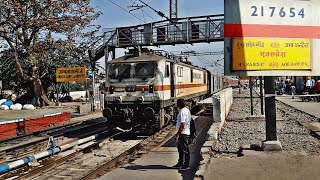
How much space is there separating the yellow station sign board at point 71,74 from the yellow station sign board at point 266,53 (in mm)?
19801

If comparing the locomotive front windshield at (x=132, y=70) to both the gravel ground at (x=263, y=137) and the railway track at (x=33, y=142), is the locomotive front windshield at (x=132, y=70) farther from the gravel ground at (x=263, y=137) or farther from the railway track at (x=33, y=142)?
the gravel ground at (x=263, y=137)

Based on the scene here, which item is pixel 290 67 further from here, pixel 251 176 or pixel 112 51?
pixel 112 51

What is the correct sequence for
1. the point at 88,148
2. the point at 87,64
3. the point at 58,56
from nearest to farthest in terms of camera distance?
the point at 88,148, the point at 58,56, the point at 87,64

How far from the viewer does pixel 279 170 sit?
629 cm

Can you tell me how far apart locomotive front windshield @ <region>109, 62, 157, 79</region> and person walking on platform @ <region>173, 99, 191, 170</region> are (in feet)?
18.2

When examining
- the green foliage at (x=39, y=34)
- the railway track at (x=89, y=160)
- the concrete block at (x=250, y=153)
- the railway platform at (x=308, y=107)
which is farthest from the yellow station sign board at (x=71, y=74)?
the concrete block at (x=250, y=153)

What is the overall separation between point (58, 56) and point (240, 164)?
28070 millimetres

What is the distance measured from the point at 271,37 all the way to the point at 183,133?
2760mm

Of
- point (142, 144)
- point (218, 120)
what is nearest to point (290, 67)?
point (218, 120)

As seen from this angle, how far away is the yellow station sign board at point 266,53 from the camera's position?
24.7 ft

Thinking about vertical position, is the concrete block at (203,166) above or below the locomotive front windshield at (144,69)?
below

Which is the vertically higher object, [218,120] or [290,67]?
[290,67]

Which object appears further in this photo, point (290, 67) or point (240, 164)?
point (290, 67)

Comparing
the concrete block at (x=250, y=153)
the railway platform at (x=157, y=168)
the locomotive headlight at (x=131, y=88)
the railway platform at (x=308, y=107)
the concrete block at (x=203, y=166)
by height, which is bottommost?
the railway platform at (x=157, y=168)
